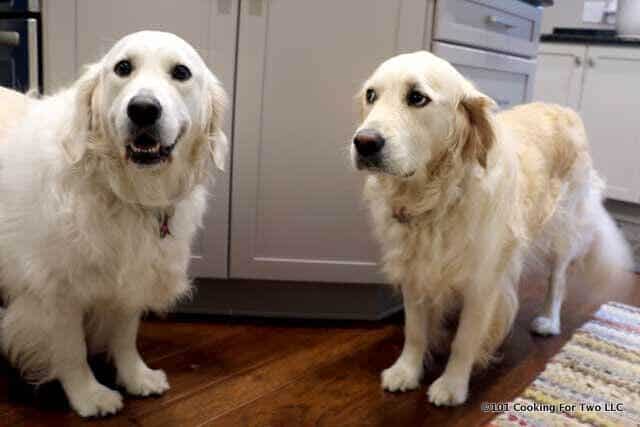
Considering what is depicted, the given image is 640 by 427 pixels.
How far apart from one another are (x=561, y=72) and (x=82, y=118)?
11.2ft

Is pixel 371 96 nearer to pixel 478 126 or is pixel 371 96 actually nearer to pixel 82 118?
pixel 478 126

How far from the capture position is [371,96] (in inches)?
57.3

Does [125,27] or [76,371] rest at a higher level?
[125,27]

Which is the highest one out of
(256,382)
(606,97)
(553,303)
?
Result: (606,97)

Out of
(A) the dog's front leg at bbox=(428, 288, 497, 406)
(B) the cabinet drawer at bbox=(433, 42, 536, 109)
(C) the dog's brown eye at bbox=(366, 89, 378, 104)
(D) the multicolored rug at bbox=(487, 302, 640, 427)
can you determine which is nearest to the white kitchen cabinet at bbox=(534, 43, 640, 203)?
(B) the cabinet drawer at bbox=(433, 42, 536, 109)

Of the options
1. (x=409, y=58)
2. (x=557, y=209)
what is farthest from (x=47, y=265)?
(x=557, y=209)

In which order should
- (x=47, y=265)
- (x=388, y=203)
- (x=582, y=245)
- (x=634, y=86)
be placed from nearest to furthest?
(x=47, y=265) < (x=388, y=203) < (x=582, y=245) < (x=634, y=86)

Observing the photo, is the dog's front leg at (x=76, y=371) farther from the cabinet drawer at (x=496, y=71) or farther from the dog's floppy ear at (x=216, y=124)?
the cabinet drawer at (x=496, y=71)

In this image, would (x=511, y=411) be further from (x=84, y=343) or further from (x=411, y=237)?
(x=84, y=343)

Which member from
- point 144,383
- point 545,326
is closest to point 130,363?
point 144,383

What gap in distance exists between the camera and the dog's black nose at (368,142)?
4.27ft

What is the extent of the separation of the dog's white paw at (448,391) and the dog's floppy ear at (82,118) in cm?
109

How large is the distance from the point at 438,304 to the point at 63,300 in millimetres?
971

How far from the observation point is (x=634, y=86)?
3.57 metres
